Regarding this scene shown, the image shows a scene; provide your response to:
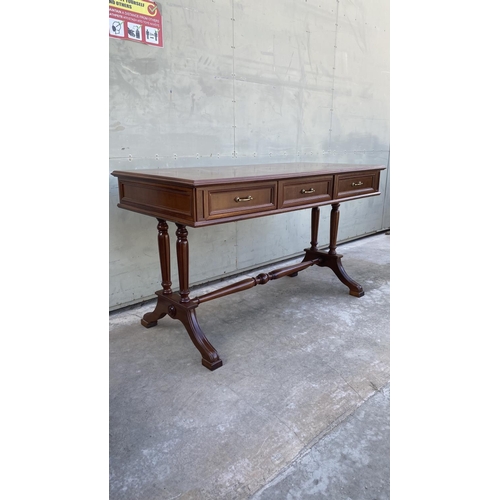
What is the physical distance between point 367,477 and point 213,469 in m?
0.52

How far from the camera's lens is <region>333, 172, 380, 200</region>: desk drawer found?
2.44 m

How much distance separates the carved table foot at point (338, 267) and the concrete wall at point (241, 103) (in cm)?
50

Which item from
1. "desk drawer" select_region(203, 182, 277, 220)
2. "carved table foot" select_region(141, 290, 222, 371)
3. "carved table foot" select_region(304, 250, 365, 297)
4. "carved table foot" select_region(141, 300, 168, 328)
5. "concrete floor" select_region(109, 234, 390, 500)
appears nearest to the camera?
"concrete floor" select_region(109, 234, 390, 500)

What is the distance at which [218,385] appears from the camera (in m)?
1.88

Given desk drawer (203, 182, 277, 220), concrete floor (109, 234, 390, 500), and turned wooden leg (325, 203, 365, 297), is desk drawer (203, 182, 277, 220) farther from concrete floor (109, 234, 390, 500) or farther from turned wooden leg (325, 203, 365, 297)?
turned wooden leg (325, 203, 365, 297)

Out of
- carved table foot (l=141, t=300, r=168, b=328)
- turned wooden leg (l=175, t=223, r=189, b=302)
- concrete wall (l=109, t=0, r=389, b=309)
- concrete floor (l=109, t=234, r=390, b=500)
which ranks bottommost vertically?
concrete floor (l=109, t=234, r=390, b=500)

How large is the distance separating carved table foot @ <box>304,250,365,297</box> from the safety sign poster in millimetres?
1799

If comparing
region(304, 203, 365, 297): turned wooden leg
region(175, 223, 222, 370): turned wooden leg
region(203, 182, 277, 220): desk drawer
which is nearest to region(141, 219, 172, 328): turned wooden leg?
region(175, 223, 222, 370): turned wooden leg

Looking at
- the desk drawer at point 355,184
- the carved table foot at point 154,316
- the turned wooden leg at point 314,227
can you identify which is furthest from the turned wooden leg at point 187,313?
the turned wooden leg at point 314,227

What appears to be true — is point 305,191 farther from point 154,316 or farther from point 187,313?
point 154,316

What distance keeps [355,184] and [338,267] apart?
2.32 ft

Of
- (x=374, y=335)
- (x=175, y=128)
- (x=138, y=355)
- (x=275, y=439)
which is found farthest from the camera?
(x=175, y=128)
